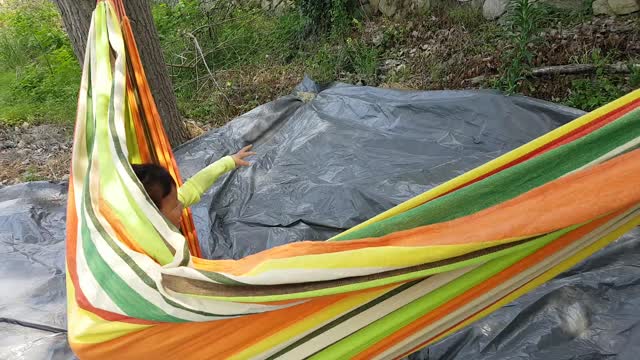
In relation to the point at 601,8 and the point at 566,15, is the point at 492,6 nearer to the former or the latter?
the point at 566,15

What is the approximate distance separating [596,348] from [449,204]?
2.08ft

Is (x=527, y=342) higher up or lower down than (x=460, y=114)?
lower down

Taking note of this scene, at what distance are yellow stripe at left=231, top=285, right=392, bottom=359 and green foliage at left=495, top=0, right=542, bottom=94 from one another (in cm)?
182

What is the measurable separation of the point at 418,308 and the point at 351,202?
3.03ft

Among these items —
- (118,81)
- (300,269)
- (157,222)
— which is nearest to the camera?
(300,269)

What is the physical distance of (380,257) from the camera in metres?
0.88

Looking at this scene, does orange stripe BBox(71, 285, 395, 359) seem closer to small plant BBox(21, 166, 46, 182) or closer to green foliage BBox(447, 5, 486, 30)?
small plant BBox(21, 166, 46, 182)

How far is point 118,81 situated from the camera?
1413 mm

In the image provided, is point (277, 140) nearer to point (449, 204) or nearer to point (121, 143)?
point (121, 143)

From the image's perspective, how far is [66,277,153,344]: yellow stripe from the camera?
995mm

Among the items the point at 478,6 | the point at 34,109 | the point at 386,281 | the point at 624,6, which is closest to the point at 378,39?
the point at 478,6

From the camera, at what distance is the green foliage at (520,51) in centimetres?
262

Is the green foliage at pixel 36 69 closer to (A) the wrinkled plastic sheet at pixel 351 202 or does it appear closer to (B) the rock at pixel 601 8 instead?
(A) the wrinkled plastic sheet at pixel 351 202

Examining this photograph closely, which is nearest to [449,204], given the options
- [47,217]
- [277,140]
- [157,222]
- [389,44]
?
[157,222]
